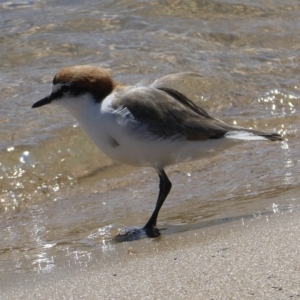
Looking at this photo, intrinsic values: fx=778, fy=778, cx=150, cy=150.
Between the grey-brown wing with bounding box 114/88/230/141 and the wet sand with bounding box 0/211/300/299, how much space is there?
93 cm

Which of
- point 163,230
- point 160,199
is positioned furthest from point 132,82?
point 163,230

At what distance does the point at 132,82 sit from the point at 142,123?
3.30 metres

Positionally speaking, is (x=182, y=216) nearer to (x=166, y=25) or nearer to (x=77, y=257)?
(x=77, y=257)

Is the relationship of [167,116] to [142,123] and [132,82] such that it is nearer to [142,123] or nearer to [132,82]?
[142,123]

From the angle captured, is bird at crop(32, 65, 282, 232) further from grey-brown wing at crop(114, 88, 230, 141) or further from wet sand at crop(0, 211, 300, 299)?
wet sand at crop(0, 211, 300, 299)

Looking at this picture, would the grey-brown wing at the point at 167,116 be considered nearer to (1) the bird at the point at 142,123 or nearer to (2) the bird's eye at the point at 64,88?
(1) the bird at the point at 142,123

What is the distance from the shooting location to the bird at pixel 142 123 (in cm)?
526

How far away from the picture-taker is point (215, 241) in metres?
4.32

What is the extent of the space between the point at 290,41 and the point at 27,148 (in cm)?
455

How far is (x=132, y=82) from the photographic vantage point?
8.54 meters

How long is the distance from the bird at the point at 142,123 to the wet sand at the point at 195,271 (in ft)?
2.78

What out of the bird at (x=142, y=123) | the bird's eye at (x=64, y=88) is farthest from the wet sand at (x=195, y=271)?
the bird's eye at (x=64, y=88)

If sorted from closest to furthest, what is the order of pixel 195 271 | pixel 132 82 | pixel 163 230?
pixel 195 271
pixel 163 230
pixel 132 82

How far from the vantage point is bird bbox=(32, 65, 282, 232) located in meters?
5.26
